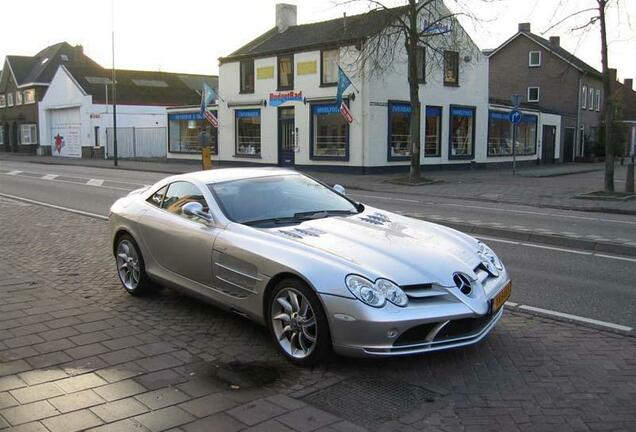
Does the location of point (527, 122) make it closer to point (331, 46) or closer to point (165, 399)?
point (331, 46)

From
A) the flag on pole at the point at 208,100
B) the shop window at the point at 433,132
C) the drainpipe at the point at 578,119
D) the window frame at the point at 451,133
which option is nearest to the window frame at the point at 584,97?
the drainpipe at the point at 578,119

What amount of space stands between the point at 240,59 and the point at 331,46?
6370mm

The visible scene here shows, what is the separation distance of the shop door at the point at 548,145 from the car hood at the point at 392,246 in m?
37.1

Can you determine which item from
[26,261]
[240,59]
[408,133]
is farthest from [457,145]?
[26,261]

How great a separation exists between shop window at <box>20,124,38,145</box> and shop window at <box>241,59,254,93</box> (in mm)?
29195

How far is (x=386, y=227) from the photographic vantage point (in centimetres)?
552

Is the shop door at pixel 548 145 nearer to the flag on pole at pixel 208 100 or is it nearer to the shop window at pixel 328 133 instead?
the shop window at pixel 328 133

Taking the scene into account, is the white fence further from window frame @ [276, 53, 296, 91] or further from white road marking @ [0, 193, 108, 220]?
white road marking @ [0, 193, 108, 220]

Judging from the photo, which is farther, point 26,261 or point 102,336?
point 26,261

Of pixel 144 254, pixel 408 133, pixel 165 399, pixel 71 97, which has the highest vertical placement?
pixel 71 97

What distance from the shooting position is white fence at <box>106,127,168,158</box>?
45656 mm

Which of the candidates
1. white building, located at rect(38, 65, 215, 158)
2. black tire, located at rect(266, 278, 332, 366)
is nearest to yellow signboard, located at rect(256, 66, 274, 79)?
white building, located at rect(38, 65, 215, 158)

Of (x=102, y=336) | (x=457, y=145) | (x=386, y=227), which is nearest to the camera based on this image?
(x=102, y=336)

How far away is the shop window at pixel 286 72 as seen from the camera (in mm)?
30172
